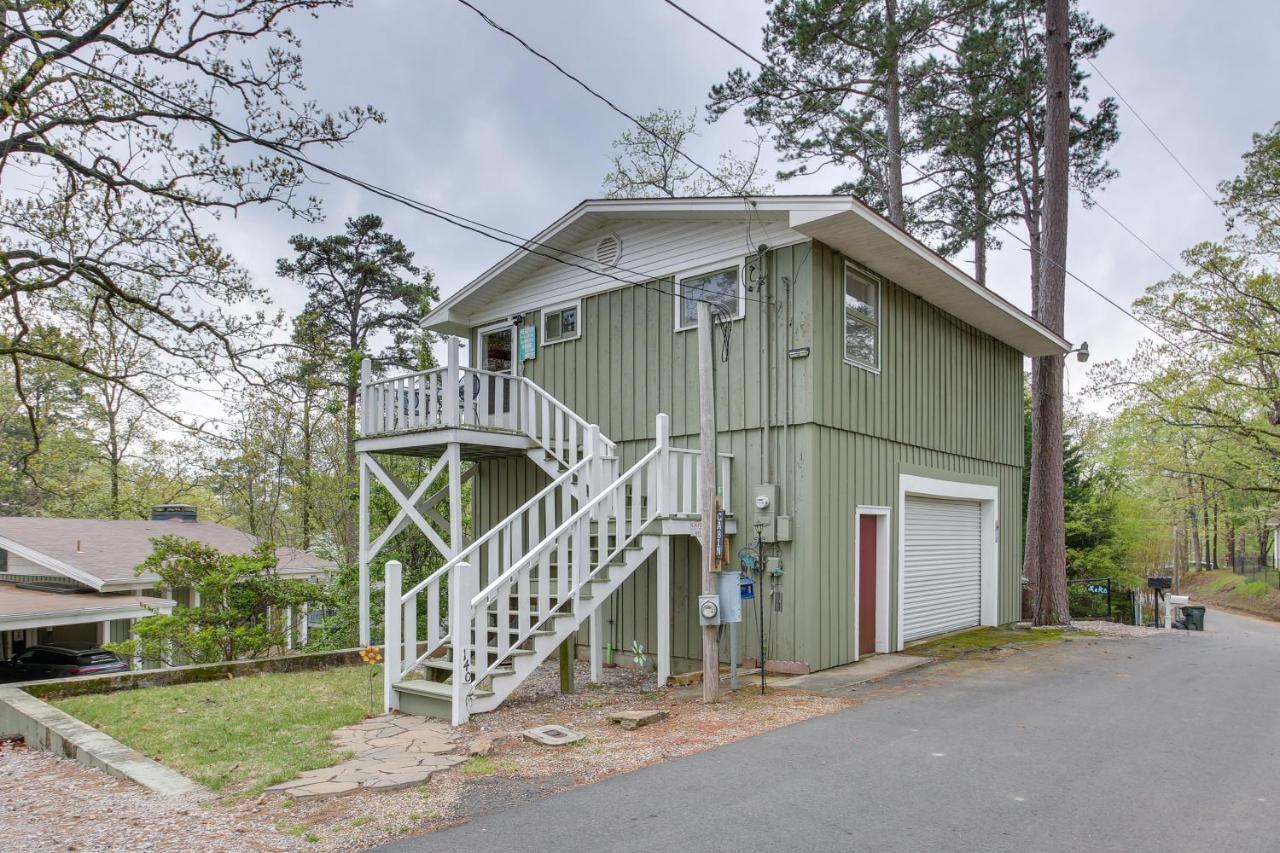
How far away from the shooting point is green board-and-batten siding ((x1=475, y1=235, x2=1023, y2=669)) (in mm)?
9383

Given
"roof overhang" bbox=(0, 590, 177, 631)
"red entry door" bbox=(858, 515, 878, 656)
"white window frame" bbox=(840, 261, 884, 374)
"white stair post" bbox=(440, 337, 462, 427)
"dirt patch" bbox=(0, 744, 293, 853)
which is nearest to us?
"dirt patch" bbox=(0, 744, 293, 853)

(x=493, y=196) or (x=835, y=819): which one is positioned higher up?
(x=493, y=196)

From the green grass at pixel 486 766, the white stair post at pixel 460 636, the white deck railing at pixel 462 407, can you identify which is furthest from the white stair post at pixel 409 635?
the white deck railing at pixel 462 407

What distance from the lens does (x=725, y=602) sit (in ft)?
25.8

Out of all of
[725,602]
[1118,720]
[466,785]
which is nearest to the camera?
[466,785]

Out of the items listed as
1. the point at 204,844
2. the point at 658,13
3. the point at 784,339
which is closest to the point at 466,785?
the point at 204,844

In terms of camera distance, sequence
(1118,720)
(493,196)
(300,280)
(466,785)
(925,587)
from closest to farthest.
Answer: (466,785) < (1118,720) < (925,587) < (493,196) < (300,280)

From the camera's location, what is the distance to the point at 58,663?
14633 millimetres

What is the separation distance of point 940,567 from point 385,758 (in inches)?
360

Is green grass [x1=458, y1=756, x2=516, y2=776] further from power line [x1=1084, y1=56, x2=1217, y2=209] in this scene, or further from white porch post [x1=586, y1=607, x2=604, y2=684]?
Result: power line [x1=1084, y1=56, x2=1217, y2=209]

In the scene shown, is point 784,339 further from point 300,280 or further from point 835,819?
point 300,280

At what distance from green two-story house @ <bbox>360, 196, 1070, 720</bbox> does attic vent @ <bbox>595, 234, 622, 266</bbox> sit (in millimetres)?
38

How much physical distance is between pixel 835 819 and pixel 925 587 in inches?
314

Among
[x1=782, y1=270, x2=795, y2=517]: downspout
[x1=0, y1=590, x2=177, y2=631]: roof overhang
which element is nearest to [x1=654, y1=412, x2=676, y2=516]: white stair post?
[x1=782, y1=270, x2=795, y2=517]: downspout
